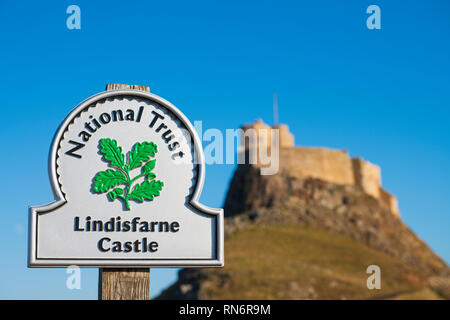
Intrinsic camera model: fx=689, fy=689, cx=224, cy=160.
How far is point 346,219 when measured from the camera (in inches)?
3189

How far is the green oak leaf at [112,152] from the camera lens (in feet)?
17.1

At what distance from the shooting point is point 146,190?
17.4 ft

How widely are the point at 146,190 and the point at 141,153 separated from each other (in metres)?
0.29

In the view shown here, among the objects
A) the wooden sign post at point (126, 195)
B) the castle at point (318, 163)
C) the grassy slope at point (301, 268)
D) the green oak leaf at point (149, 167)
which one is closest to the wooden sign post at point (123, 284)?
the wooden sign post at point (126, 195)

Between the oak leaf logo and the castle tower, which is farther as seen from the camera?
the castle tower

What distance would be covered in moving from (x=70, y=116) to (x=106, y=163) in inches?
17.7

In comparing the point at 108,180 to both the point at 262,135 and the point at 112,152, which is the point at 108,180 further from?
the point at 262,135

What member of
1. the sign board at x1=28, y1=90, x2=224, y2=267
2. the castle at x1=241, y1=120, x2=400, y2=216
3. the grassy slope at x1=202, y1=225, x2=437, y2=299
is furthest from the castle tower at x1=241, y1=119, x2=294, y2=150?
the sign board at x1=28, y1=90, x2=224, y2=267

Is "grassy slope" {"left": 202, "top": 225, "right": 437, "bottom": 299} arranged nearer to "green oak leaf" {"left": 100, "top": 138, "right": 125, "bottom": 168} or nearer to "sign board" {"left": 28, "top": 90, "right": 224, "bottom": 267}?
"sign board" {"left": 28, "top": 90, "right": 224, "bottom": 267}

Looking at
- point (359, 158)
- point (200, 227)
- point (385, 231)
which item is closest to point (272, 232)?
point (385, 231)

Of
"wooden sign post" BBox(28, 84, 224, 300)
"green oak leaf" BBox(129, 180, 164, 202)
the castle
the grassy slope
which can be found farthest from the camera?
the castle

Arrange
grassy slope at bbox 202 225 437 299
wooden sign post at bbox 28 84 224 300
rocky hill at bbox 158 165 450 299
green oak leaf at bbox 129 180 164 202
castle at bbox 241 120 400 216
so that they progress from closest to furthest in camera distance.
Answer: wooden sign post at bbox 28 84 224 300, green oak leaf at bbox 129 180 164 202, grassy slope at bbox 202 225 437 299, rocky hill at bbox 158 165 450 299, castle at bbox 241 120 400 216

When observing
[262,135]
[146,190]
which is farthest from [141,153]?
[262,135]

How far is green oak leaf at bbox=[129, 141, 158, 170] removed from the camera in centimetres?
522
